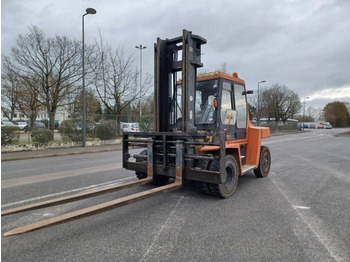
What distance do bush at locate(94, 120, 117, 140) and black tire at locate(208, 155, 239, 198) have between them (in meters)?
14.9

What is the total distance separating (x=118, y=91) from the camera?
23484 millimetres

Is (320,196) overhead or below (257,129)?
below

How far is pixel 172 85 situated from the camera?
19.5 ft

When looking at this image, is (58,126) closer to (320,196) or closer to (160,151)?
(160,151)

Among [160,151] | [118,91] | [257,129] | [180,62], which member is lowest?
[160,151]

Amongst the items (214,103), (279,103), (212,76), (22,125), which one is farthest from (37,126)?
(279,103)

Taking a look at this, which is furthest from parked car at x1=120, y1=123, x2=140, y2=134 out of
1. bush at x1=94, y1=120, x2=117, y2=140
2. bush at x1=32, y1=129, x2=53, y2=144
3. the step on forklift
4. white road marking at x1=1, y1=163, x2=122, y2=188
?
the step on forklift

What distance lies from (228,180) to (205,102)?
184cm

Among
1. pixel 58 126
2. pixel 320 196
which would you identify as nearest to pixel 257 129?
pixel 320 196

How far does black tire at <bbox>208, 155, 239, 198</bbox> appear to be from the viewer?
16.6ft

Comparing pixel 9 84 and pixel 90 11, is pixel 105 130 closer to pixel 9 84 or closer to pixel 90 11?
pixel 90 11

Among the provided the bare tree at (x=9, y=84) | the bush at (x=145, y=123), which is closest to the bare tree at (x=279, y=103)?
the bush at (x=145, y=123)

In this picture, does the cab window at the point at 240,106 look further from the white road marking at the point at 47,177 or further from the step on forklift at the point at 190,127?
the white road marking at the point at 47,177

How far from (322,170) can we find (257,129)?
376 centimetres
